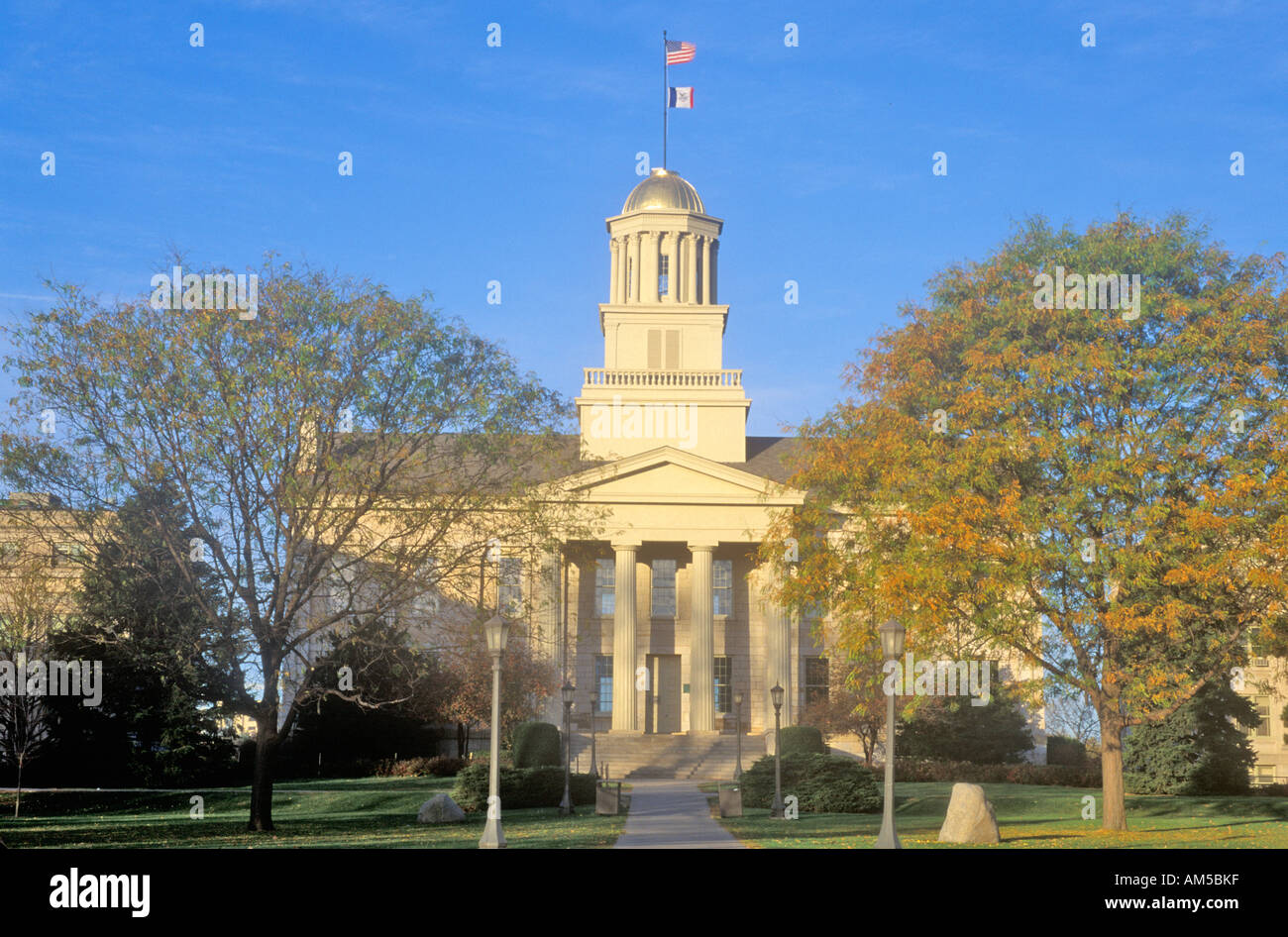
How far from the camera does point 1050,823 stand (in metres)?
30.4

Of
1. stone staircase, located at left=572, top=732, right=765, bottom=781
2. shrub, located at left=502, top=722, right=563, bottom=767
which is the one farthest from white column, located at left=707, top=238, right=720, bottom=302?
shrub, located at left=502, top=722, right=563, bottom=767

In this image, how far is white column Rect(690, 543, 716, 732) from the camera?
2267 inches

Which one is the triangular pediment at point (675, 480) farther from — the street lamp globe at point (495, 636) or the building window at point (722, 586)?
the street lamp globe at point (495, 636)

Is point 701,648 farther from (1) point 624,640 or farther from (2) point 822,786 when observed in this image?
(2) point 822,786

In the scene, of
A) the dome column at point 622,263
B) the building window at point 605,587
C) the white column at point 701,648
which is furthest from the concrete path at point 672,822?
the dome column at point 622,263

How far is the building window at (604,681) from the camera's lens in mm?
61469

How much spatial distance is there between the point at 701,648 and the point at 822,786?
75.7 ft

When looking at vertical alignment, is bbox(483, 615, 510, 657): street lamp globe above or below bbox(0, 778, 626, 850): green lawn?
above

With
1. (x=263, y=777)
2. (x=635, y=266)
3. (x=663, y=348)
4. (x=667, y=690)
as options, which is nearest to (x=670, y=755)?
(x=667, y=690)

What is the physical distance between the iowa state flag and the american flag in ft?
10.7

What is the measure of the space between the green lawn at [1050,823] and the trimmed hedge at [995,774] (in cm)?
154

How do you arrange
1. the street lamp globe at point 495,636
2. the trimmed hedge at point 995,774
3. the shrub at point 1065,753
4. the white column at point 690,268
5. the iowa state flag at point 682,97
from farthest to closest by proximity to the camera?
1. the white column at point 690,268
2. the iowa state flag at point 682,97
3. the shrub at point 1065,753
4. the trimmed hedge at point 995,774
5. the street lamp globe at point 495,636

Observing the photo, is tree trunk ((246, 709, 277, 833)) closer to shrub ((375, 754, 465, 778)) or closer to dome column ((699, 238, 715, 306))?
shrub ((375, 754, 465, 778))
